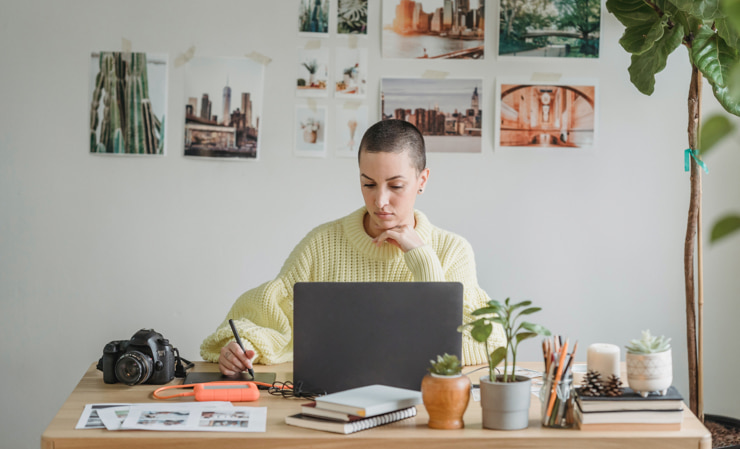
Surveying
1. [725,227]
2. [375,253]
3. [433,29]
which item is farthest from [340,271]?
[725,227]

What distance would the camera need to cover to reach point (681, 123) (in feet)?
9.00

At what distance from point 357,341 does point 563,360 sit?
15.0 inches

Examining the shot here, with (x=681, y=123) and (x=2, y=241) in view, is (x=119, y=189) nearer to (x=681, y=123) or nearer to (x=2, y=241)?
(x=2, y=241)

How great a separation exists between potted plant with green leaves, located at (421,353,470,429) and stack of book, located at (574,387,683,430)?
8.0 inches

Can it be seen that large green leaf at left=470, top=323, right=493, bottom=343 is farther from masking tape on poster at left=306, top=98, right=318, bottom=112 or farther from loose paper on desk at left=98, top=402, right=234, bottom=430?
masking tape on poster at left=306, top=98, right=318, bottom=112

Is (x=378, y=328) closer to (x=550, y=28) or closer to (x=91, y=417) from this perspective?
(x=91, y=417)

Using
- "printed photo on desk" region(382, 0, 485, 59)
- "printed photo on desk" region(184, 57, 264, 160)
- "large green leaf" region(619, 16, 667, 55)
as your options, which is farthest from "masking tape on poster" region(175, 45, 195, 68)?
"large green leaf" region(619, 16, 667, 55)

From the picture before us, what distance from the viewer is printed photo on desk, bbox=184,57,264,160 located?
2.65 m

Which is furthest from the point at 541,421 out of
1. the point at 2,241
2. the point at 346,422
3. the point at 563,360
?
the point at 2,241

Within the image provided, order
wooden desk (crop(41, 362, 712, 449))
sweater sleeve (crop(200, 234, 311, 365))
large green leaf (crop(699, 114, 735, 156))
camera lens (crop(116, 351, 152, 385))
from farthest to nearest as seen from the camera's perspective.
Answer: sweater sleeve (crop(200, 234, 311, 365)), camera lens (crop(116, 351, 152, 385)), wooden desk (crop(41, 362, 712, 449)), large green leaf (crop(699, 114, 735, 156))

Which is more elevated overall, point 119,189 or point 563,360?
point 119,189

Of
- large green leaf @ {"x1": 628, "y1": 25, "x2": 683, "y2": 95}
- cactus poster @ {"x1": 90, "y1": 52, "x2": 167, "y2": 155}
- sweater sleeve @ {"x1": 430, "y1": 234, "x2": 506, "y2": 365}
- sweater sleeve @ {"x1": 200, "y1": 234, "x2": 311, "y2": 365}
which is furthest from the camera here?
cactus poster @ {"x1": 90, "y1": 52, "x2": 167, "y2": 155}

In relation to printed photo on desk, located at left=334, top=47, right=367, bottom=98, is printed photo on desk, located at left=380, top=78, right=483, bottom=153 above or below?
below

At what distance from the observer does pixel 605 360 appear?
1.30 metres
